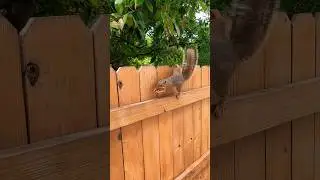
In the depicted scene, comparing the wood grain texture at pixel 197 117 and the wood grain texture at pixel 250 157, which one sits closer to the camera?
the wood grain texture at pixel 250 157

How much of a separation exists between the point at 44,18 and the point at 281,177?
3.32 feet

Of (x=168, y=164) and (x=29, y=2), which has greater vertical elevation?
(x=29, y=2)

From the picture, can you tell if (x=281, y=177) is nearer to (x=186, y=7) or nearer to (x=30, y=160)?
(x=30, y=160)

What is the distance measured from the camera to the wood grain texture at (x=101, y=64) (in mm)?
1062

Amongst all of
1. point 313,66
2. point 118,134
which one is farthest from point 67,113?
point 118,134

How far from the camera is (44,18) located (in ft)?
3.08

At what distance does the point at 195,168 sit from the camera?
3305 mm

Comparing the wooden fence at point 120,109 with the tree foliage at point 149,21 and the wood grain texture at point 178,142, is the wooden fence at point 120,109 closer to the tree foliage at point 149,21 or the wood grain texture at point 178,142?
the tree foliage at point 149,21

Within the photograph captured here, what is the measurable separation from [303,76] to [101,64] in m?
0.83

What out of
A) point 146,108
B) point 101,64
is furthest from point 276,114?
point 146,108

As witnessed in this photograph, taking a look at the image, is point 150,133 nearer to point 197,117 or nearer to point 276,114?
point 197,117

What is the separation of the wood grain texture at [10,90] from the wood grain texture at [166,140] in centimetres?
185

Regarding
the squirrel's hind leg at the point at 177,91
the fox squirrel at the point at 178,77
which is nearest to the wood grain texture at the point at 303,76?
the fox squirrel at the point at 178,77

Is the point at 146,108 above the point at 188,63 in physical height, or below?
below
